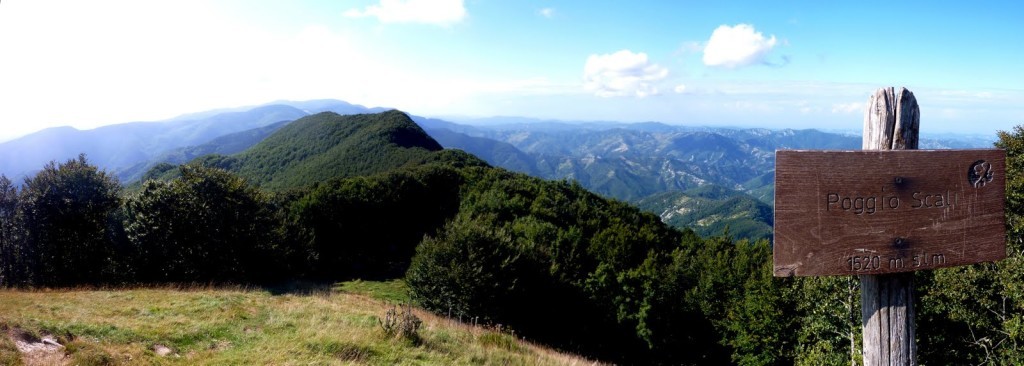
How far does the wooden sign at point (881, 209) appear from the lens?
3.17 metres

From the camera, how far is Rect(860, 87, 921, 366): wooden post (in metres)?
3.35

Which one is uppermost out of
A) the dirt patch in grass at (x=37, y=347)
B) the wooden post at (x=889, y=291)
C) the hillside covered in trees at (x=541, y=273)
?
the wooden post at (x=889, y=291)

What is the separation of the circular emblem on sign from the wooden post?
39 cm

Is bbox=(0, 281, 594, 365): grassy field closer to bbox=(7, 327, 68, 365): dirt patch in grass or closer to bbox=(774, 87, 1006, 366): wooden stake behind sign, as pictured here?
bbox=(7, 327, 68, 365): dirt patch in grass

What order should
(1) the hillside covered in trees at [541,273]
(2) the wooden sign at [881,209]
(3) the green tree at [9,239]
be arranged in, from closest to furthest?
(2) the wooden sign at [881,209], (1) the hillside covered in trees at [541,273], (3) the green tree at [9,239]

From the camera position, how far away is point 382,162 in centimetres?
8331

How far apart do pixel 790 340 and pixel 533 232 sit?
17893mm

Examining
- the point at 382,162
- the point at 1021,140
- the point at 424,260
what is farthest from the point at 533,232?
the point at 382,162

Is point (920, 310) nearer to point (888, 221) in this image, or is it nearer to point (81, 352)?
point (888, 221)

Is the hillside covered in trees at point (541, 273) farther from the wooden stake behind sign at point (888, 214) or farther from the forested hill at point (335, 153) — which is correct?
the forested hill at point (335, 153)

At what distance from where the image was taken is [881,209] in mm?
3221

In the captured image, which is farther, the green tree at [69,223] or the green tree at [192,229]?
the green tree at [192,229]

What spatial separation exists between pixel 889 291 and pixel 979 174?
107cm

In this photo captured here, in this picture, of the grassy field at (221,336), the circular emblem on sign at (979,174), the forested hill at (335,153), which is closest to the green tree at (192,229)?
the grassy field at (221,336)
